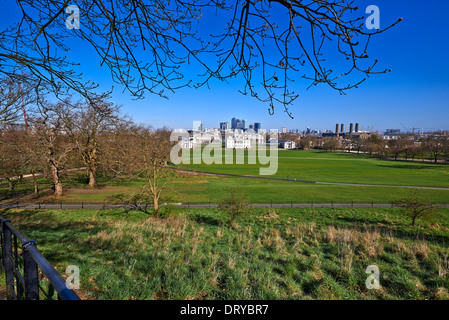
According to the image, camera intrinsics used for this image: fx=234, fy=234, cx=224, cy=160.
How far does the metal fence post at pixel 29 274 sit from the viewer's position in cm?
170

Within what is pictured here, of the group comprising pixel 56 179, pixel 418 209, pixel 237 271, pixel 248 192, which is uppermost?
pixel 237 271

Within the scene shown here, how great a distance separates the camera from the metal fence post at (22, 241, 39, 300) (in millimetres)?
1698

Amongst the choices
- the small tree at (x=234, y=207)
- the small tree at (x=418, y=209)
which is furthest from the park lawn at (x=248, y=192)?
the small tree at (x=418, y=209)

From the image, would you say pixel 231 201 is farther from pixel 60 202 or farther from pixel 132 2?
pixel 60 202

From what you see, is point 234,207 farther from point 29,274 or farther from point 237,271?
point 29,274

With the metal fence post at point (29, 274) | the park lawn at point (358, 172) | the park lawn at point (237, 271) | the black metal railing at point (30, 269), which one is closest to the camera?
the black metal railing at point (30, 269)

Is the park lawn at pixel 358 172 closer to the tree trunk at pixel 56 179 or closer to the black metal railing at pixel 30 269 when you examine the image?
the tree trunk at pixel 56 179

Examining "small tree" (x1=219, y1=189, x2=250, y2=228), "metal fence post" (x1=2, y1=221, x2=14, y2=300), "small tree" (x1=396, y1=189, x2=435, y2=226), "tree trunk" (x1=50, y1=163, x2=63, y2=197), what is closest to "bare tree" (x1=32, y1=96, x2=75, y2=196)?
"tree trunk" (x1=50, y1=163, x2=63, y2=197)

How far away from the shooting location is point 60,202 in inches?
890

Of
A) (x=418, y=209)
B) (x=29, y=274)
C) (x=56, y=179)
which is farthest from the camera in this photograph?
(x=56, y=179)

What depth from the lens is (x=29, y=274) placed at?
5.66 ft

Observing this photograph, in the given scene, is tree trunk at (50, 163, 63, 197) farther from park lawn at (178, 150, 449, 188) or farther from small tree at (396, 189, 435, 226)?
small tree at (396, 189, 435, 226)

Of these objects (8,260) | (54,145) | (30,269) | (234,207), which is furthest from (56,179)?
(30,269)
